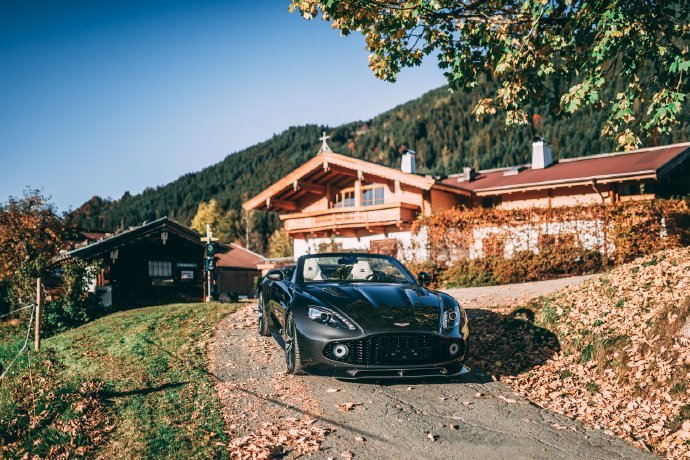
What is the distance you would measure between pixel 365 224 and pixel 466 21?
681 inches

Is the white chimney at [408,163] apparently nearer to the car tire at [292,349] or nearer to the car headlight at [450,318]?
the car headlight at [450,318]

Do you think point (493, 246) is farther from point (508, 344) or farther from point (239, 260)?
point (239, 260)

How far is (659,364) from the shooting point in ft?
19.3

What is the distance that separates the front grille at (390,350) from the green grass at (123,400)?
5.01 feet

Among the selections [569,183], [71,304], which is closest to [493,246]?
[569,183]

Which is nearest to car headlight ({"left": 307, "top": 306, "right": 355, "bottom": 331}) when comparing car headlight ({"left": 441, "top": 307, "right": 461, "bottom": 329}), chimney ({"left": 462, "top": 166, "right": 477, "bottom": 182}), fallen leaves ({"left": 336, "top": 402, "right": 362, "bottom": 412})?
fallen leaves ({"left": 336, "top": 402, "right": 362, "bottom": 412})

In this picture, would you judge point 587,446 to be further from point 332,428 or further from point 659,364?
point 332,428

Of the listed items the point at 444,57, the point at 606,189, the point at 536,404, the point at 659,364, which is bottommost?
the point at 536,404

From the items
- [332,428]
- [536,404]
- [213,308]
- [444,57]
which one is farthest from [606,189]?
[332,428]

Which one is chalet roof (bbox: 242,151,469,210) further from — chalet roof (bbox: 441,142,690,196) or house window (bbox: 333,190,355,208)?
chalet roof (bbox: 441,142,690,196)

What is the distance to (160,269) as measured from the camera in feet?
83.8

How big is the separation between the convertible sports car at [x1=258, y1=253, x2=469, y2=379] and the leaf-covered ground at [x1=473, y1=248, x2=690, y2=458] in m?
1.42

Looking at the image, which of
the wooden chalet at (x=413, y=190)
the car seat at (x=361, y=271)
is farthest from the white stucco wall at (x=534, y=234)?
the car seat at (x=361, y=271)

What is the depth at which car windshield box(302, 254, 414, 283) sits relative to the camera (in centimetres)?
735
